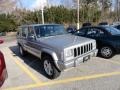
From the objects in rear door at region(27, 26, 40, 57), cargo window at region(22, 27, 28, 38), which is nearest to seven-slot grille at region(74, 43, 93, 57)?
rear door at region(27, 26, 40, 57)

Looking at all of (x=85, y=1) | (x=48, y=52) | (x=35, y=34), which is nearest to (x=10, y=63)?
(x=35, y=34)

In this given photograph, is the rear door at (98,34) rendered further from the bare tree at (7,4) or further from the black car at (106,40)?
the bare tree at (7,4)

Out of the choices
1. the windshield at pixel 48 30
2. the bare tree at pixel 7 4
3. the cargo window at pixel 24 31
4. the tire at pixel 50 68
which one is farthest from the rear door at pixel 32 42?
the bare tree at pixel 7 4

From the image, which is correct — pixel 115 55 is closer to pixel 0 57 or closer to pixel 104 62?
pixel 104 62

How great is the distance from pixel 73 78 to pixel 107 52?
2971 mm

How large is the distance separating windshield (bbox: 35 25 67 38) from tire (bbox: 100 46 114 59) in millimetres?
1972

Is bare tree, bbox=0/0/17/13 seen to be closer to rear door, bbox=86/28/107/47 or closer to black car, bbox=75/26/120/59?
rear door, bbox=86/28/107/47

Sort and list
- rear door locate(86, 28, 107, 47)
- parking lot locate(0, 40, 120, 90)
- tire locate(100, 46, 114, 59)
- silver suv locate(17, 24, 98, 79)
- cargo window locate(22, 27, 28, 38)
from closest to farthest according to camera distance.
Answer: parking lot locate(0, 40, 120, 90) < silver suv locate(17, 24, 98, 79) < tire locate(100, 46, 114, 59) < rear door locate(86, 28, 107, 47) < cargo window locate(22, 27, 28, 38)

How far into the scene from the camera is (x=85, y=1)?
49719mm

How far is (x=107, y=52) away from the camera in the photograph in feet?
30.6

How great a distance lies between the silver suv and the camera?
637 centimetres

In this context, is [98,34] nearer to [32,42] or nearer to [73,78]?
[32,42]

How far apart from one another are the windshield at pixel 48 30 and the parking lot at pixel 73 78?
4.45ft

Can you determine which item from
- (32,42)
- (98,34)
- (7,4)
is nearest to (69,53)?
(32,42)
